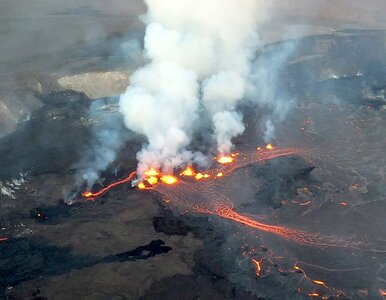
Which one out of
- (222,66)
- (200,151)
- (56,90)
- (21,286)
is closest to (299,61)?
(222,66)

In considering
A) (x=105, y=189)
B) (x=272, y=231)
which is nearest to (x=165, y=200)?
(x=105, y=189)

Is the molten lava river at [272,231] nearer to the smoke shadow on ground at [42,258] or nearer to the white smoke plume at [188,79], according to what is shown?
the white smoke plume at [188,79]

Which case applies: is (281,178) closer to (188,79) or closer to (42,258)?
(188,79)

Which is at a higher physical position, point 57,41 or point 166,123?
point 57,41

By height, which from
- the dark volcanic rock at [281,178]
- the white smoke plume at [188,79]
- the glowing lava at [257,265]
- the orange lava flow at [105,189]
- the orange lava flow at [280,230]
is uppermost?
the white smoke plume at [188,79]

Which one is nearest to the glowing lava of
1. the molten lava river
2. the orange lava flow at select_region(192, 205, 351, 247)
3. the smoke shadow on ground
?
the molten lava river

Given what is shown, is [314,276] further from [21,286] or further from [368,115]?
[368,115]

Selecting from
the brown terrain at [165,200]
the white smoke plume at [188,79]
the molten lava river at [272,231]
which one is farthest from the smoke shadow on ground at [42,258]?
the white smoke plume at [188,79]

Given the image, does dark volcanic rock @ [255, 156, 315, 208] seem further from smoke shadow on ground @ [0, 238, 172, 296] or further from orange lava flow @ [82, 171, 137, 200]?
orange lava flow @ [82, 171, 137, 200]
